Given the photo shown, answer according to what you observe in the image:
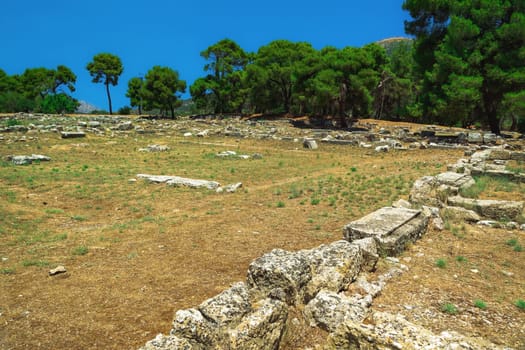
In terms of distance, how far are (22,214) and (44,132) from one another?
19388mm

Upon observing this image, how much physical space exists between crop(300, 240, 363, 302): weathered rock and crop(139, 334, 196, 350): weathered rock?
1.82 metres

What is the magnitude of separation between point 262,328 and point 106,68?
5589cm

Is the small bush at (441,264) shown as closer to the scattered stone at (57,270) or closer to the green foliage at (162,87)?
the scattered stone at (57,270)

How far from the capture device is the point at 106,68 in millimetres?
50625

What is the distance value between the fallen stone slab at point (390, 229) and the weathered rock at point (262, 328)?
9.18 ft

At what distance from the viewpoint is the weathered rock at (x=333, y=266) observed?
4.41m

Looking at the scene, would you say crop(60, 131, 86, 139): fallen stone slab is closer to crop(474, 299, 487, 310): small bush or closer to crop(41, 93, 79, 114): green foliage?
crop(474, 299, 487, 310): small bush

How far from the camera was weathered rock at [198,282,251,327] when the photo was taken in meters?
3.38

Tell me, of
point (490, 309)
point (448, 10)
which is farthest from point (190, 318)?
point (448, 10)

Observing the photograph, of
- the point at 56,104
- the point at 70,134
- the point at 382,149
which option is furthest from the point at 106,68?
the point at 382,149

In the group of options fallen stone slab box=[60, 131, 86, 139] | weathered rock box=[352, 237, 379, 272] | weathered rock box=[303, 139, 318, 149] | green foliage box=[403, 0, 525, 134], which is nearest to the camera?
weathered rock box=[352, 237, 379, 272]

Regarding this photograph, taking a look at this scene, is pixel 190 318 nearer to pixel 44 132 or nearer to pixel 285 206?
pixel 285 206

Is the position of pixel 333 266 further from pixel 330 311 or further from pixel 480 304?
pixel 480 304

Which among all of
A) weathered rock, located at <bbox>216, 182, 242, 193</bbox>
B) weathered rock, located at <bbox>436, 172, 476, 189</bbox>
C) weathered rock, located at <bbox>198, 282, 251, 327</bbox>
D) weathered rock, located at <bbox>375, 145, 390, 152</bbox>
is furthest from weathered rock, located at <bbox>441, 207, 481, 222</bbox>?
weathered rock, located at <bbox>375, 145, 390, 152</bbox>
